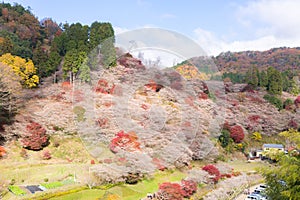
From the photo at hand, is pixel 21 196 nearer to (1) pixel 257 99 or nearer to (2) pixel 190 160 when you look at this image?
(2) pixel 190 160

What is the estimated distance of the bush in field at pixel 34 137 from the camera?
11391 millimetres

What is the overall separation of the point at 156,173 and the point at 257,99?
13.1 meters

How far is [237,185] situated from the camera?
1155 cm

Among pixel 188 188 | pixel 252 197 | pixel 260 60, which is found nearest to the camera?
pixel 188 188

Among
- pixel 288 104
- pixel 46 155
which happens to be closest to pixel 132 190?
pixel 46 155

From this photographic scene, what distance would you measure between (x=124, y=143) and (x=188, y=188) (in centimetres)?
264

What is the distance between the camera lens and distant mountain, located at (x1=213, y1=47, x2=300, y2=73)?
129 ft

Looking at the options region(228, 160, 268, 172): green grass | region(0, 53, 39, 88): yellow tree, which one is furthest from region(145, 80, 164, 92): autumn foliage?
region(0, 53, 39, 88): yellow tree

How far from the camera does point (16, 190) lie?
8891 millimetres

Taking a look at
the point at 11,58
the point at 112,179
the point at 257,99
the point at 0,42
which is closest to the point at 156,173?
the point at 112,179

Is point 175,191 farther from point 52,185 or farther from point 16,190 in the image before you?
point 16,190

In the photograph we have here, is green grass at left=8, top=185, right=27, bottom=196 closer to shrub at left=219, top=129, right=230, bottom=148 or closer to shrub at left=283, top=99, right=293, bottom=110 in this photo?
shrub at left=219, top=129, right=230, bottom=148

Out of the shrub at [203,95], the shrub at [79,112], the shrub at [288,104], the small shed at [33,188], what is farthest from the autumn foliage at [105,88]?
the shrub at [288,104]

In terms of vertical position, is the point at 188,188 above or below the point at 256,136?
below
